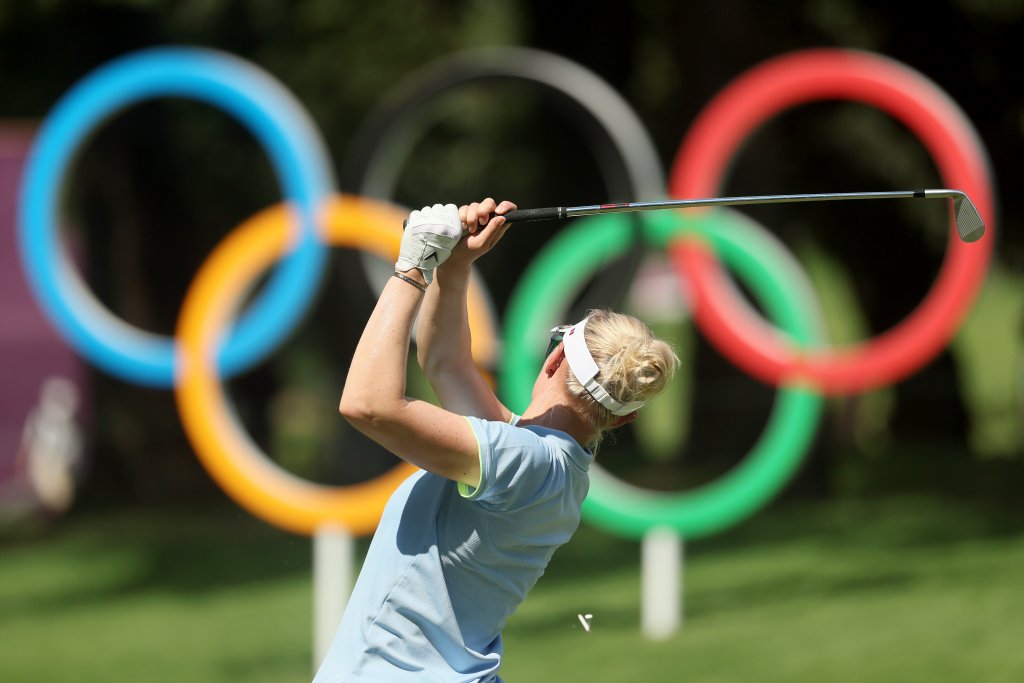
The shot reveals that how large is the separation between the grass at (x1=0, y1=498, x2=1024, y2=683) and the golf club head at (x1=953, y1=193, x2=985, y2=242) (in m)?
3.63

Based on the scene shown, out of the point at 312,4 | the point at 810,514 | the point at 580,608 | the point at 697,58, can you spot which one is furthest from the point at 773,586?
the point at 312,4

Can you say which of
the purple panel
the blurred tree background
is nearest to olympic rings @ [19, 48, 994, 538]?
the blurred tree background

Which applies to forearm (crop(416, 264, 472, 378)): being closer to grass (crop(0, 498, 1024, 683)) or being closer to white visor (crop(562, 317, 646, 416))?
white visor (crop(562, 317, 646, 416))

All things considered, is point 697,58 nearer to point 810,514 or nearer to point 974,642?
point 810,514

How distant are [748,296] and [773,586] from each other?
2993mm

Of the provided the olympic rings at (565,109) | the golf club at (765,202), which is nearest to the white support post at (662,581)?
the olympic rings at (565,109)

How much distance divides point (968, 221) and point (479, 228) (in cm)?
127

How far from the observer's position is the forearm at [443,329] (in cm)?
A: 327

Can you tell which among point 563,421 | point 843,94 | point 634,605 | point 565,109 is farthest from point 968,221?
point 634,605

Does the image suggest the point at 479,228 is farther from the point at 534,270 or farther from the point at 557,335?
the point at 534,270

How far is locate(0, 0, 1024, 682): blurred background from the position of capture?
796 cm

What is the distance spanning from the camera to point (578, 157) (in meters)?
13.3

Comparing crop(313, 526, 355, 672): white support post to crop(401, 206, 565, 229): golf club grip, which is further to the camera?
crop(313, 526, 355, 672): white support post

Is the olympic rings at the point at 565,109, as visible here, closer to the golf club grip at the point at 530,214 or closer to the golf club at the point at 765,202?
the golf club at the point at 765,202
